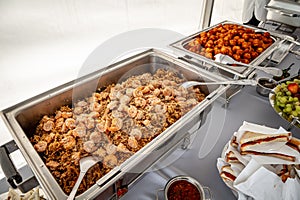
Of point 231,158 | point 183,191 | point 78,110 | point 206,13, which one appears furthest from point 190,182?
point 206,13

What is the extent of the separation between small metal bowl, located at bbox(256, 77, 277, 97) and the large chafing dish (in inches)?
18.6

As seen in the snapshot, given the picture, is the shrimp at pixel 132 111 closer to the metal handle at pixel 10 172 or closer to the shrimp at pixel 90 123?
the shrimp at pixel 90 123

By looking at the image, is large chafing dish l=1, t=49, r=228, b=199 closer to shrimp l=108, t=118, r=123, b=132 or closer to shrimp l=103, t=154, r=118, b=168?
shrimp l=103, t=154, r=118, b=168

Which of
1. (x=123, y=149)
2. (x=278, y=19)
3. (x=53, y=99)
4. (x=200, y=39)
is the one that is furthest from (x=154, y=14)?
(x=278, y=19)

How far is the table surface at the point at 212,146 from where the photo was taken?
0.79 meters

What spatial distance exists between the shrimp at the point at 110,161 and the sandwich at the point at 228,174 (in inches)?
15.0

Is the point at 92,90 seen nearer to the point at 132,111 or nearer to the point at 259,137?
the point at 132,111

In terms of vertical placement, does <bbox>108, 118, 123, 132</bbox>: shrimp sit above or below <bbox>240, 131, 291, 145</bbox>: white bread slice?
above

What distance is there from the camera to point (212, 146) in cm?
94

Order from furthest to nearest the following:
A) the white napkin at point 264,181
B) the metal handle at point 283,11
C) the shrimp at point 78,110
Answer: the metal handle at point 283,11 → the shrimp at point 78,110 → the white napkin at point 264,181

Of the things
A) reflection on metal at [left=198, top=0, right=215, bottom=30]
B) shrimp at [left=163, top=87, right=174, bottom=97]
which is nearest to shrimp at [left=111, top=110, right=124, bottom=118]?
shrimp at [left=163, top=87, right=174, bottom=97]

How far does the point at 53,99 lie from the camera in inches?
32.8

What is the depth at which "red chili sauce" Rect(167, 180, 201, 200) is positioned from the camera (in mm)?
668

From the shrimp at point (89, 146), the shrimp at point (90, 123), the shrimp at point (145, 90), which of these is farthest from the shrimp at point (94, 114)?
the shrimp at point (145, 90)
